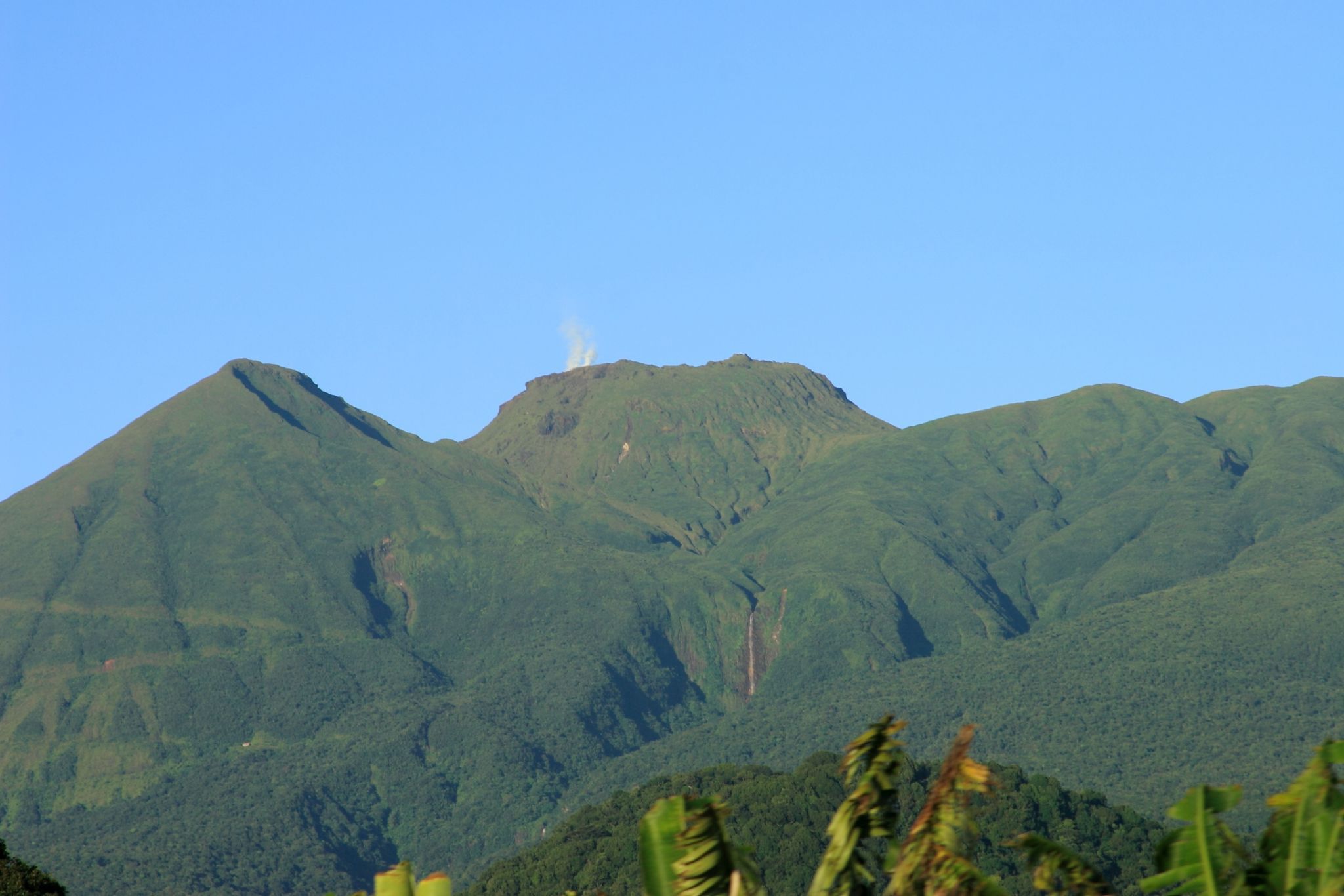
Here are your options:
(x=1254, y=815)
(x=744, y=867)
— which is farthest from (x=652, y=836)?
(x=1254, y=815)

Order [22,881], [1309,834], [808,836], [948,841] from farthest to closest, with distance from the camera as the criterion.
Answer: [808,836] < [22,881] < [948,841] < [1309,834]

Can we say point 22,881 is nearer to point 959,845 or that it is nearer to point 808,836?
point 959,845

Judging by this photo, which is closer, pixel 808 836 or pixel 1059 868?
pixel 1059 868

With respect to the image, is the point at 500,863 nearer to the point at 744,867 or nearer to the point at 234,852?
the point at 234,852

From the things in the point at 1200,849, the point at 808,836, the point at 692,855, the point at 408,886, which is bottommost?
the point at 808,836

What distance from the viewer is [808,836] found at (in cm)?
10638

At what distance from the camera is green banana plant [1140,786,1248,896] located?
14.0 m

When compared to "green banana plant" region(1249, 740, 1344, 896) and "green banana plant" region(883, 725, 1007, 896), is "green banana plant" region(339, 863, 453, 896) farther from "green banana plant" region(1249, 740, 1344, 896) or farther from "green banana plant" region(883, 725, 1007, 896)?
"green banana plant" region(1249, 740, 1344, 896)

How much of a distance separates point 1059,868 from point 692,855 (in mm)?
3459

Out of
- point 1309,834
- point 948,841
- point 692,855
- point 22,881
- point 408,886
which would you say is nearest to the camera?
point 692,855

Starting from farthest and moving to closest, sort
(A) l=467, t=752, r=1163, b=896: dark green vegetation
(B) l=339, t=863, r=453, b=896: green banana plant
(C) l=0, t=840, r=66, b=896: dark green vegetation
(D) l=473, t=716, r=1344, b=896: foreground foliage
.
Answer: (A) l=467, t=752, r=1163, b=896: dark green vegetation → (C) l=0, t=840, r=66, b=896: dark green vegetation → (B) l=339, t=863, r=453, b=896: green banana plant → (D) l=473, t=716, r=1344, b=896: foreground foliage

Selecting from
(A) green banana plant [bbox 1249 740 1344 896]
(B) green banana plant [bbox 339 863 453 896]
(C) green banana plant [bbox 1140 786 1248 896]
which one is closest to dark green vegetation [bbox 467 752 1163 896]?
(B) green banana plant [bbox 339 863 453 896]

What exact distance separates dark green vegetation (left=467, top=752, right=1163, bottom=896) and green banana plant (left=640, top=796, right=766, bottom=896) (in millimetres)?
83978

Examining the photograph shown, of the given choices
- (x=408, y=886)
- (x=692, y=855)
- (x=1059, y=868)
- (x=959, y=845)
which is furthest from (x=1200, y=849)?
(x=408, y=886)
